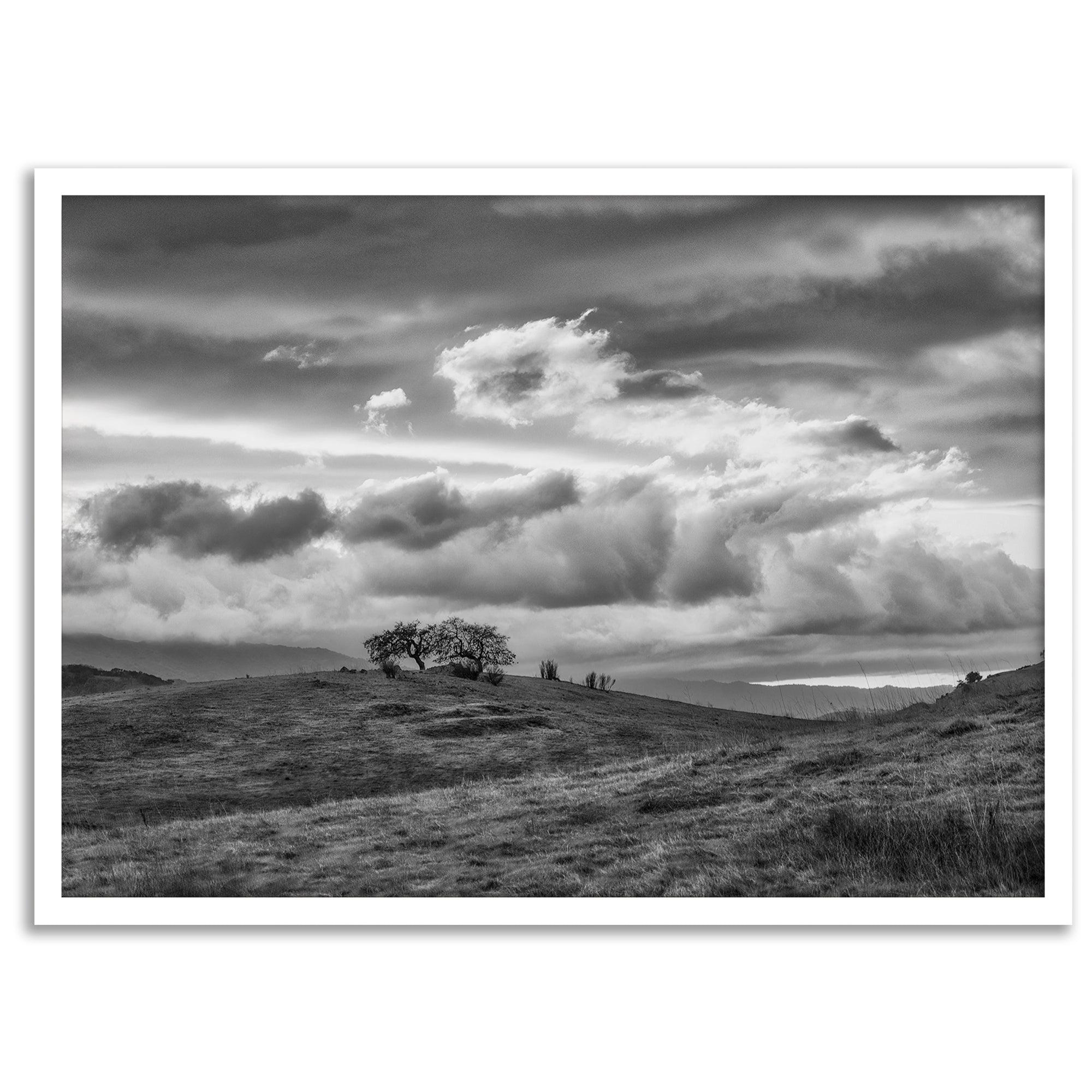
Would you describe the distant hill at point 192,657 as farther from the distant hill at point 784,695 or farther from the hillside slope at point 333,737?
the distant hill at point 784,695

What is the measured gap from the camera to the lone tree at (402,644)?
9828mm

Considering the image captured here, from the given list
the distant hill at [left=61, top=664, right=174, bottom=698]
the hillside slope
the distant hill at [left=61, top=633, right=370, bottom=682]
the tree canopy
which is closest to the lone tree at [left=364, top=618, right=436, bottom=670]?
the tree canopy

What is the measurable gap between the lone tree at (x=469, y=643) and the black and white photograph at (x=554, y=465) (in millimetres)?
826

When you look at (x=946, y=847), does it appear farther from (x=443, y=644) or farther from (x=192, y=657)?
(x=192, y=657)

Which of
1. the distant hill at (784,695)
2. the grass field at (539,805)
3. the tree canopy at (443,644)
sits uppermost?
the tree canopy at (443,644)

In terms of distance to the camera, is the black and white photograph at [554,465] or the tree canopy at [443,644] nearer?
the black and white photograph at [554,465]

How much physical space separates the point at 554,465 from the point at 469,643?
3897mm

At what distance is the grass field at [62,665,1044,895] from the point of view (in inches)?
259

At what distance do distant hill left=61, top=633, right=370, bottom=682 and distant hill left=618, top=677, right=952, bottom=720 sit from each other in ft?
12.0

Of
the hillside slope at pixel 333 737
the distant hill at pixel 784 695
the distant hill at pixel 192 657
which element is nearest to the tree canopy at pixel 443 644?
the distant hill at pixel 192 657

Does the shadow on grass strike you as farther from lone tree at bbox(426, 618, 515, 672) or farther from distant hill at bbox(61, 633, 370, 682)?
distant hill at bbox(61, 633, 370, 682)
